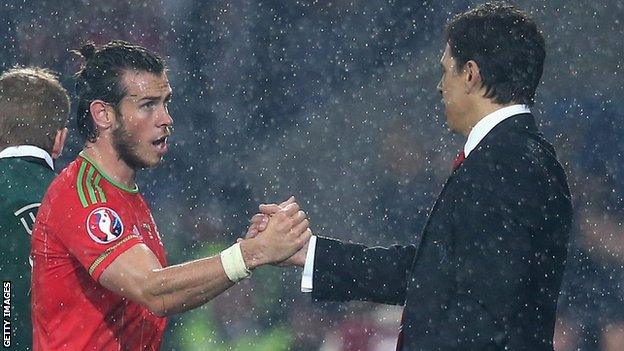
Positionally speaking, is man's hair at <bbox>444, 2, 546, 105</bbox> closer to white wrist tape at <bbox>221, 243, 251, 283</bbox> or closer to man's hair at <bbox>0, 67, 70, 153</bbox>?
white wrist tape at <bbox>221, 243, 251, 283</bbox>

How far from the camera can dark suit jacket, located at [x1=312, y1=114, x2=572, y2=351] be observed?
3312mm

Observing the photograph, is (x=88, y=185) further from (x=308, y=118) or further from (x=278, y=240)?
(x=308, y=118)

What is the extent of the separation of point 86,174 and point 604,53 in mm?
4497

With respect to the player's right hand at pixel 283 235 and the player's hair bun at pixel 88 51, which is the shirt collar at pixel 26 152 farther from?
the player's right hand at pixel 283 235

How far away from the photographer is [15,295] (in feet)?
14.0

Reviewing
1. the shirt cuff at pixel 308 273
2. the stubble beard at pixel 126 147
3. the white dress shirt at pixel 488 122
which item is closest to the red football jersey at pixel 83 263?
the stubble beard at pixel 126 147

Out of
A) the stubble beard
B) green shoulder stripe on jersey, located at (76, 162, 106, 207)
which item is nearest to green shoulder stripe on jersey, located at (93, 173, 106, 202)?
green shoulder stripe on jersey, located at (76, 162, 106, 207)

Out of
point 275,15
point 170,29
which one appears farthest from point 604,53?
point 170,29

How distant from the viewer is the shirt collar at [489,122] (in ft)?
11.5

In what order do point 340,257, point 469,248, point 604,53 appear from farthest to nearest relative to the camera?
point 604,53
point 340,257
point 469,248

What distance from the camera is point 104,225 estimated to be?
3.50 m

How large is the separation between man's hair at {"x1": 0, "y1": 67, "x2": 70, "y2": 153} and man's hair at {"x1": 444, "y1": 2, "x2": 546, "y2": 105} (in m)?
1.62

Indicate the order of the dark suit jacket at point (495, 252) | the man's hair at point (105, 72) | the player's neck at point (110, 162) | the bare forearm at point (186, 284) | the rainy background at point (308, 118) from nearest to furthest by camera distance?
the dark suit jacket at point (495, 252) → the bare forearm at point (186, 284) → the player's neck at point (110, 162) → the man's hair at point (105, 72) → the rainy background at point (308, 118)

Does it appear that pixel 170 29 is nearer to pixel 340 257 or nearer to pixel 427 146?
pixel 427 146
